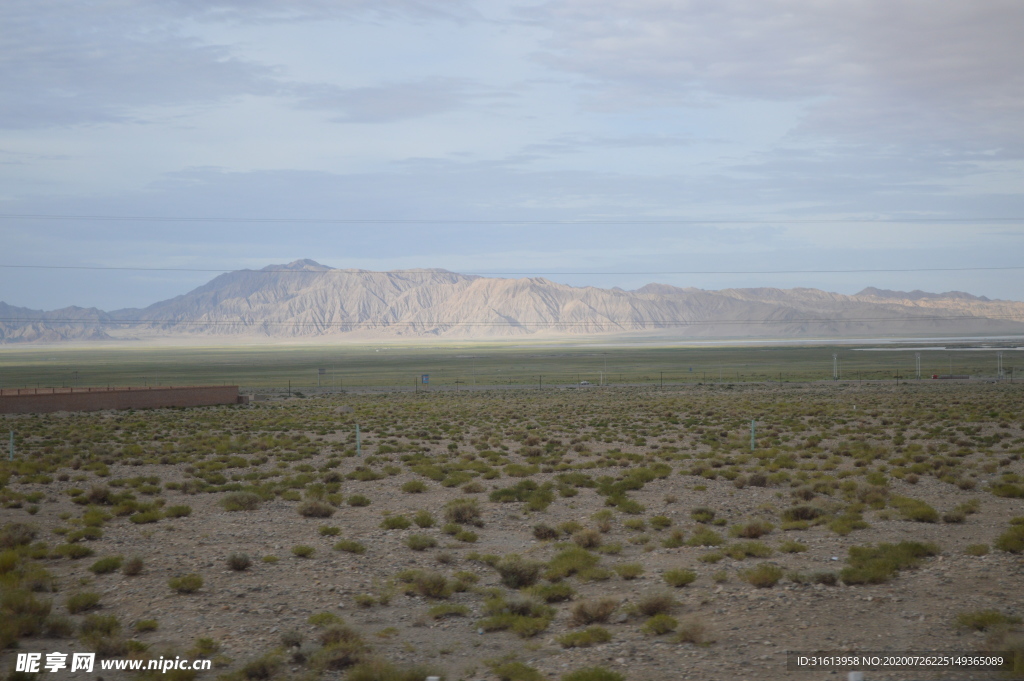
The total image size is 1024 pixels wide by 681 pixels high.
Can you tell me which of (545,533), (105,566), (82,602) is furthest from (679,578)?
(105,566)

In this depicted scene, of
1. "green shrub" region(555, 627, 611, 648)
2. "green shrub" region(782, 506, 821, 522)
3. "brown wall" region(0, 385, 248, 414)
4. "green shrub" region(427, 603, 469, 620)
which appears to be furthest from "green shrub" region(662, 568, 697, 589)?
"brown wall" region(0, 385, 248, 414)

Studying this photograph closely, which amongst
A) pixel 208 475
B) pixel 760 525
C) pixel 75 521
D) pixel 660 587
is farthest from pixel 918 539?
pixel 208 475

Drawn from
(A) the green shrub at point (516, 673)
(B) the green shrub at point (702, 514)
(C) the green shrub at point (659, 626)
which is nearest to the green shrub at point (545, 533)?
(B) the green shrub at point (702, 514)

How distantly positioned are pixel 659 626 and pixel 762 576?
2274 millimetres

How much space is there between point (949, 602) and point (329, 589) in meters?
8.64

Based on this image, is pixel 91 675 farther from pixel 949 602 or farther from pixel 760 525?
pixel 760 525

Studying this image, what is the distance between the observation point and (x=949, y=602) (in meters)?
10.0

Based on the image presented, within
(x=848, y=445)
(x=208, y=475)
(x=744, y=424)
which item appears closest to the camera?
(x=208, y=475)

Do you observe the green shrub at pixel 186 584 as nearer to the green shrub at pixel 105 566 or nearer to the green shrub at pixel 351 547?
the green shrub at pixel 105 566

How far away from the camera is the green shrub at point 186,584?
1160cm

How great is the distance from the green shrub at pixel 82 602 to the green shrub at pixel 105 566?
1.62 m

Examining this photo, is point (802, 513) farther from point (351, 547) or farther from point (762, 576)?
point (351, 547)

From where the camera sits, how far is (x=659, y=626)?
9.88 m

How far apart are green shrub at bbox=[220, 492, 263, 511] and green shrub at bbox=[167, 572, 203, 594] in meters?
7.47
